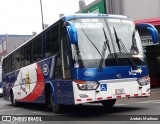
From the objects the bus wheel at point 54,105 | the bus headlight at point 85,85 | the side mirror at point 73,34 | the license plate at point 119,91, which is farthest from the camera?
the bus wheel at point 54,105

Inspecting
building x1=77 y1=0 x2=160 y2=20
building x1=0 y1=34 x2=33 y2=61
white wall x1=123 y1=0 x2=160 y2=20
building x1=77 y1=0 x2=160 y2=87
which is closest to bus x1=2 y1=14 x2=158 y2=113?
building x1=77 y1=0 x2=160 y2=87

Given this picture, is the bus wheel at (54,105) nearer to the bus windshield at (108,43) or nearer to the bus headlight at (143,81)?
the bus windshield at (108,43)

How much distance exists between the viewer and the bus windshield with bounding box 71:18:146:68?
458 inches

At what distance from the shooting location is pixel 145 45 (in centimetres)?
2356

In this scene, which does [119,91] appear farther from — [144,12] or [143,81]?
[144,12]

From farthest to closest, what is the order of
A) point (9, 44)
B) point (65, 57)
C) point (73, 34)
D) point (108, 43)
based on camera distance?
point (9, 44)
point (65, 57)
point (108, 43)
point (73, 34)

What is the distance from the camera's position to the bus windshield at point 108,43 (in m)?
11.6

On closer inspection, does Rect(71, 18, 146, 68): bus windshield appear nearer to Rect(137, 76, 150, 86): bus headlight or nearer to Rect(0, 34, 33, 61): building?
Rect(137, 76, 150, 86): bus headlight

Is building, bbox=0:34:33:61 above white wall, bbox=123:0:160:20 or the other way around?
above

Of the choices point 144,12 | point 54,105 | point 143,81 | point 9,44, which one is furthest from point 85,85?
point 9,44

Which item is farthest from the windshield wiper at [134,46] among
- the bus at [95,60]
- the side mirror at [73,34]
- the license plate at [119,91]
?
the side mirror at [73,34]

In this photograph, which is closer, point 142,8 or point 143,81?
point 143,81

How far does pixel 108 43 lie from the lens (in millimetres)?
12008

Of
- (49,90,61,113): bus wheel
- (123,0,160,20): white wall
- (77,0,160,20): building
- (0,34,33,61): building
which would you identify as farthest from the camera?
(0,34,33,61): building
